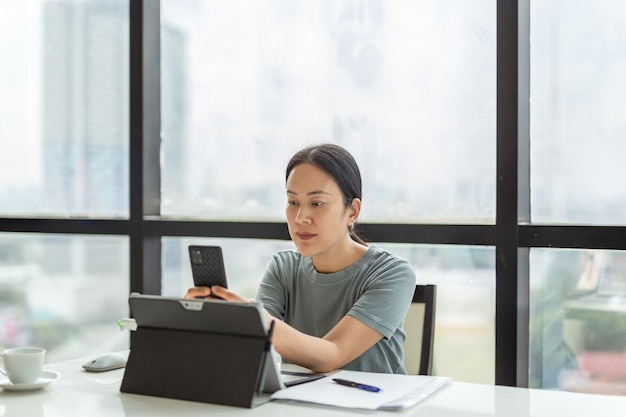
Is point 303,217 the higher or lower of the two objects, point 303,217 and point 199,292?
the higher

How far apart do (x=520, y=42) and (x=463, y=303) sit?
89 centimetres

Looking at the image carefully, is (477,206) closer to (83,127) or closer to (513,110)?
(513,110)

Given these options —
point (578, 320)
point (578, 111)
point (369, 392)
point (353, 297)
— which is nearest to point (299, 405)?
point (369, 392)

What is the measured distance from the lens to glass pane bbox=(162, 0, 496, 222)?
2654mm

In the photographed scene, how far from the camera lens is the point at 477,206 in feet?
8.63

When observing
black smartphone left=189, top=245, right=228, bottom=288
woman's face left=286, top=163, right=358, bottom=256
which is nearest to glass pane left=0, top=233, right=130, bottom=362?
woman's face left=286, top=163, right=358, bottom=256

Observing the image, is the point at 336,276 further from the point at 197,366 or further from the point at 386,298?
the point at 197,366

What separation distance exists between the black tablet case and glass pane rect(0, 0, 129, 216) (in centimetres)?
172

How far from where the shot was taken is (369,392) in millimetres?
1573

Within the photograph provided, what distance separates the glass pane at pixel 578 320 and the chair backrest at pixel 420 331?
57cm

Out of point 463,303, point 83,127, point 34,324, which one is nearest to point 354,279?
point 463,303

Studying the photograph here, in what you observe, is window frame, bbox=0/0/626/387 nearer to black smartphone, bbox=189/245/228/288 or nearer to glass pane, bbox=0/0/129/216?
glass pane, bbox=0/0/129/216

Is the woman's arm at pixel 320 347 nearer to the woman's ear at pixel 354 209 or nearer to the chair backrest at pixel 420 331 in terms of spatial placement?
the chair backrest at pixel 420 331

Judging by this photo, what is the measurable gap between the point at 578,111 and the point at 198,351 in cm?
153
